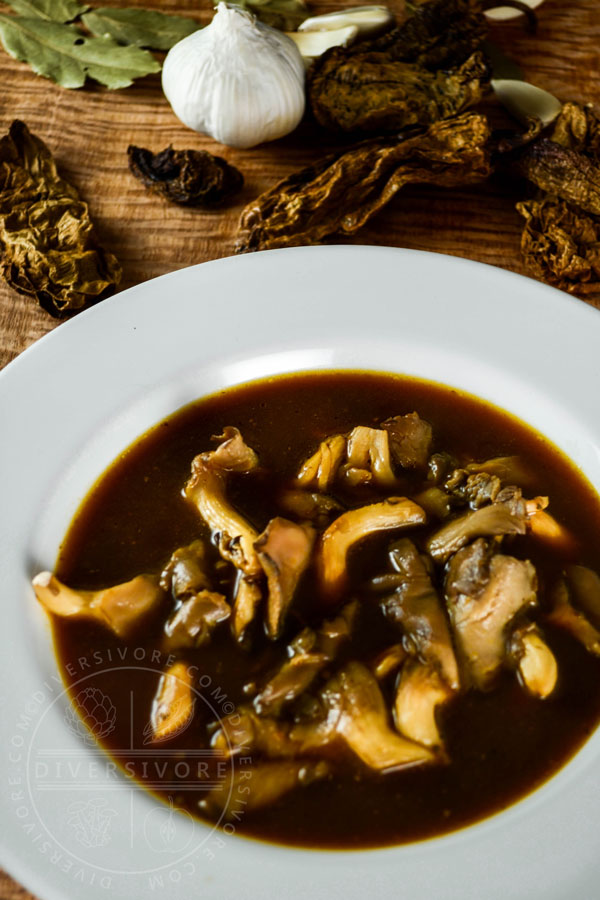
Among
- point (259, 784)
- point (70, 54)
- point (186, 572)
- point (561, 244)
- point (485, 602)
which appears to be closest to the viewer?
point (259, 784)

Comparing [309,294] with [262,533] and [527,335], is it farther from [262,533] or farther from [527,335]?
[262,533]

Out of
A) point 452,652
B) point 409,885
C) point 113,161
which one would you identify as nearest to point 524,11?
point 113,161

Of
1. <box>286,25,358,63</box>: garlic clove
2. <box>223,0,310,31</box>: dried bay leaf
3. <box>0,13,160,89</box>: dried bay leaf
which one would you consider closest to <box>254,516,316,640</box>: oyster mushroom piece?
<box>286,25,358,63</box>: garlic clove

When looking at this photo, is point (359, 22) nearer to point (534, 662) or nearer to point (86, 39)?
point (86, 39)

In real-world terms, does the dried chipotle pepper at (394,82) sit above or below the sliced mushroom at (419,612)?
above

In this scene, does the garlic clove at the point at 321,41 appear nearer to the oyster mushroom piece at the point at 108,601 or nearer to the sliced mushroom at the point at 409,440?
the sliced mushroom at the point at 409,440

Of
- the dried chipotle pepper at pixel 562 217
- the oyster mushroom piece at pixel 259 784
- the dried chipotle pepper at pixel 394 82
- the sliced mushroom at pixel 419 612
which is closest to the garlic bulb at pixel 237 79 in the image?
the dried chipotle pepper at pixel 394 82

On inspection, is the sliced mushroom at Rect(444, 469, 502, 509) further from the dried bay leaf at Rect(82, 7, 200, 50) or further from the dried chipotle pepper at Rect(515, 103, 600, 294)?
the dried bay leaf at Rect(82, 7, 200, 50)

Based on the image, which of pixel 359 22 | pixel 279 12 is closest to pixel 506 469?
pixel 359 22
